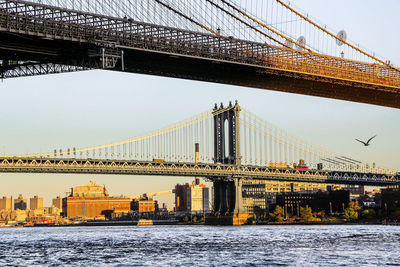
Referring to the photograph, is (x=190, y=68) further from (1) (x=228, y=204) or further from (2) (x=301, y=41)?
(1) (x=228, y=204)

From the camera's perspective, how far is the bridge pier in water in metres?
120

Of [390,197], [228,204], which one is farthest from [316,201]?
[228,204]

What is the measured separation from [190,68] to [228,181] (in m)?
71.8

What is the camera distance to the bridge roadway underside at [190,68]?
42594 millimetres

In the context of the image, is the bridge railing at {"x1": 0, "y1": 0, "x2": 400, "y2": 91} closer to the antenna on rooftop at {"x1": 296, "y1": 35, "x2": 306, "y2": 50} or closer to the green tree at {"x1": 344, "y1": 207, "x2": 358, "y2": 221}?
the antenna on rooftop at {"x1": 296, "y1": 35, "x2": 306, "y2": 50}

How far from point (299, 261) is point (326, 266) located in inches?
116

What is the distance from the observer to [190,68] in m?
51.4

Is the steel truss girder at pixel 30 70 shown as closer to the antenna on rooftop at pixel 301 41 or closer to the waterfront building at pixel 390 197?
the antenna on rooftop at pixel 301 41

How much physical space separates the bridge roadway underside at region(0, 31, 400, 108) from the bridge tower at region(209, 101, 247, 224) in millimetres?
57821

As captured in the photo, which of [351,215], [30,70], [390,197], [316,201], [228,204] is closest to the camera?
[30,70]

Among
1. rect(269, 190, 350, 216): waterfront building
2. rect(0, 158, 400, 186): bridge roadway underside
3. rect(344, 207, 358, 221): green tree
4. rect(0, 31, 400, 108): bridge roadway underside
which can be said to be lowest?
rect(344, 207, 358, 221): green tree

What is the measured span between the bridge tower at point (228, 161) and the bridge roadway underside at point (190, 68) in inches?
2276

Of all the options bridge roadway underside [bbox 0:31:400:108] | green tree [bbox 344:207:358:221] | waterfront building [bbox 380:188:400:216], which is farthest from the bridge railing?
waterfront building [bbox 380:188:400:216]

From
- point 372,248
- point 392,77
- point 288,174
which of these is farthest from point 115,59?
point 288,174
